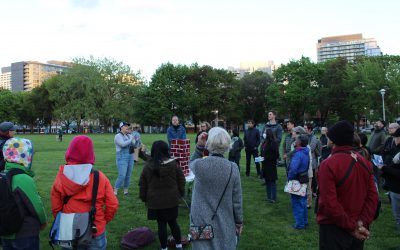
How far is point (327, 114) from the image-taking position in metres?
67.4

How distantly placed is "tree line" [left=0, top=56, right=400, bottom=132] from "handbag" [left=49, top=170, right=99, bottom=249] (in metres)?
60.8

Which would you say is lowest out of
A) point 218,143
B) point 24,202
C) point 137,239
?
point 137,239

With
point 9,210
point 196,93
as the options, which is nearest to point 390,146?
point 9,210

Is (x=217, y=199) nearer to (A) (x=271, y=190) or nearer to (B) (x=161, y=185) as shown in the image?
(B) (x=161, y=185)

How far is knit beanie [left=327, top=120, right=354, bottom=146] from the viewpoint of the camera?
385 centimetres

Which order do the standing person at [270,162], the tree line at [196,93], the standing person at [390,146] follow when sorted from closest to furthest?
the standing person at [390,146] < the standing person at [270,162] < the tree line at [196,93]

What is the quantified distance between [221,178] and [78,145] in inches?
62.2

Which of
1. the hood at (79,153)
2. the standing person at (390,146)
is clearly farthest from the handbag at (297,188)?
the hood at (79,153)

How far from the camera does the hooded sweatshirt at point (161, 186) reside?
554cm

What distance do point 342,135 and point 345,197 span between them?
64cm

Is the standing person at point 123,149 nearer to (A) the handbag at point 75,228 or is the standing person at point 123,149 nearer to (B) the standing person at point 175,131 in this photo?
(B) the standing person at point 175,131

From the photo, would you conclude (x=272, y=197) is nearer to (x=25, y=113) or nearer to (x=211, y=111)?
(x=211, y=111)

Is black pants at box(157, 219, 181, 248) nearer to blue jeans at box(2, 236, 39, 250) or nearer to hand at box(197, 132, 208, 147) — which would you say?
hand at box(197, 132, 208, 147)

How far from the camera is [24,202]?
3838 millimetres
